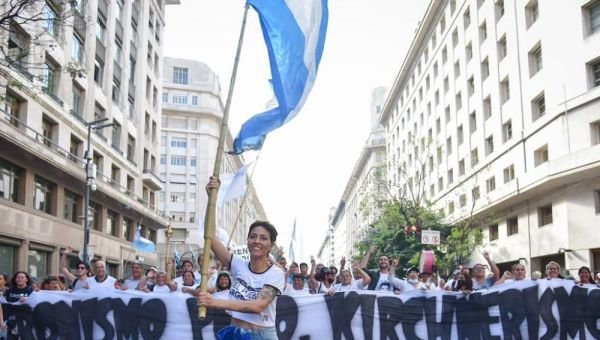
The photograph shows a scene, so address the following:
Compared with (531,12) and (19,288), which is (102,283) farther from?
(531,12)

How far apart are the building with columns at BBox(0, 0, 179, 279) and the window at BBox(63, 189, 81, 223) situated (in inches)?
1.8

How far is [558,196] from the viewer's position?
29344mm

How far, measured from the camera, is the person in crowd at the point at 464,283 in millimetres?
10807

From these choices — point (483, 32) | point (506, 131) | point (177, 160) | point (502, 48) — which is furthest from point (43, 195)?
point (177, 160)

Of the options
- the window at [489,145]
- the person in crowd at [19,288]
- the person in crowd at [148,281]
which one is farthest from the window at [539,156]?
the person in crowd at [19,288]

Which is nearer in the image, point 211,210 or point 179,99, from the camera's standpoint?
point 211,210

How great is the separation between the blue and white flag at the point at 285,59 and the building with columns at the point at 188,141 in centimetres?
6812

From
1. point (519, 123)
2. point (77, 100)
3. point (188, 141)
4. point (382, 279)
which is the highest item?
point (188, 141)

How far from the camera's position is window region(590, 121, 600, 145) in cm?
2623

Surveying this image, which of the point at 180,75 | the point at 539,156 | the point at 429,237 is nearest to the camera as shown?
the point at 429,237

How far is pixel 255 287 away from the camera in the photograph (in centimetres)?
474

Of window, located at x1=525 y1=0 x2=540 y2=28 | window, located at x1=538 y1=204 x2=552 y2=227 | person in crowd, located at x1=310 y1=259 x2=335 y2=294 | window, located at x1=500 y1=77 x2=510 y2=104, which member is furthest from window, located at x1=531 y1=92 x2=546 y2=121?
person in crowd, located at x1=310 y1=259 x2=335 y2=294

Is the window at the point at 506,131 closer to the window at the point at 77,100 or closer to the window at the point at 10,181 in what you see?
the window at the point at 77,100

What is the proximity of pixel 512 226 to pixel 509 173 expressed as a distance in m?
3.11
